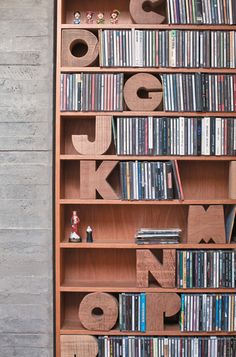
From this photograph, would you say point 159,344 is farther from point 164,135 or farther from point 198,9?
point 198,9

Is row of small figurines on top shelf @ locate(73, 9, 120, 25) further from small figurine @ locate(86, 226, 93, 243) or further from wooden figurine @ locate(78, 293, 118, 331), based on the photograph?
wooden figurine @ locate(78, 293, 118, 331)

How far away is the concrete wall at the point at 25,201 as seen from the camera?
221 centimetres

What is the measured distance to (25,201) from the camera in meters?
2.22

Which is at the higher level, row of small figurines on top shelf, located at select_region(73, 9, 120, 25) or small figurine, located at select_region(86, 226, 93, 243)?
row of small figurines on top shelf, located at select_region(73, 9, 120, 25)

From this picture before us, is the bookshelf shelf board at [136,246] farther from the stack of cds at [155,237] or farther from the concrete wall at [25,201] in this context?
the concrete wall at [25,201]

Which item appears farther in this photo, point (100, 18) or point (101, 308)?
point (100, 18)

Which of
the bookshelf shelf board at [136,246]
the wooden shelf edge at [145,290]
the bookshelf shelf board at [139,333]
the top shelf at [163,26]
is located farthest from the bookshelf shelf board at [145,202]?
the top shelf at [163,26]

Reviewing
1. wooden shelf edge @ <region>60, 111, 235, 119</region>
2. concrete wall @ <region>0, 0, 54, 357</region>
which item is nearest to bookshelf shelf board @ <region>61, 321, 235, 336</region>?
concrete wall @ <region>0, 0, 54, 357</region>

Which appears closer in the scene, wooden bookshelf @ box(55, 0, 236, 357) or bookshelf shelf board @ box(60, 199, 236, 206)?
bookshelf shelf board @ box(60, 199, 236, 206)

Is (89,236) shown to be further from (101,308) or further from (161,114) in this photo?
(161,114)

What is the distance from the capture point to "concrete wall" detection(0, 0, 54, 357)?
7.27 ft

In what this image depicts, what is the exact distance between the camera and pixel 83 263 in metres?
2.32

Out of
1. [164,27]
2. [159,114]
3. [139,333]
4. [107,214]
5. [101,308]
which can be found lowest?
[139,333]

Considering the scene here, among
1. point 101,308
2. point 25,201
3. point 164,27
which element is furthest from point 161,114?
point 101,308
